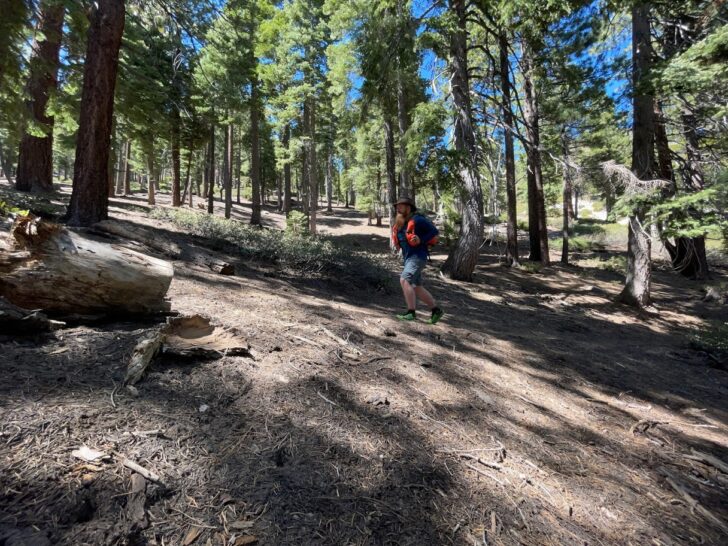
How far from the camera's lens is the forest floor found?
178cm

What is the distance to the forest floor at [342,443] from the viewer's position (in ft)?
5.84

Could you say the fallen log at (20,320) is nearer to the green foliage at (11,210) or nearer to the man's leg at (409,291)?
the green foliage at (11,210)

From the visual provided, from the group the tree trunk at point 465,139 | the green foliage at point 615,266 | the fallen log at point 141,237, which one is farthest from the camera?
the green foliage at point 615,266

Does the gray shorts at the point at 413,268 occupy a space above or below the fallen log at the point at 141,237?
below

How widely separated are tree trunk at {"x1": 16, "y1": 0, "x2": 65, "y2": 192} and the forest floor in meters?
8.20

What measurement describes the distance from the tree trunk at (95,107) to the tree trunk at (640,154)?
1099cm

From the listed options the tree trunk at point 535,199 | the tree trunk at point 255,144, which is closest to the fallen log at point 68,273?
the tree trunk at point 535,199

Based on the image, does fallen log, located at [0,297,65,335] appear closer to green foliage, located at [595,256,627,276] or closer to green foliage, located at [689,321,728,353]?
green foliage, located at [689,321,728,353]

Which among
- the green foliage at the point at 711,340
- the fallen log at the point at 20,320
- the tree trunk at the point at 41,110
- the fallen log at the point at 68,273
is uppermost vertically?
the tree trunk at the point at 41,110

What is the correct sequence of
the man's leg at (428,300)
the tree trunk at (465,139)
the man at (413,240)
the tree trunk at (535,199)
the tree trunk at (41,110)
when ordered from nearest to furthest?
1. the man at (413,240)
2. the man's leg at (428,300)
3. the tree trunk at (41,110)
4. the tree trunk at (465,139)
5. the tree trunk at (535,199)

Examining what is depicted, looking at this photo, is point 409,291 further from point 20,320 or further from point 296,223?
point 296,223

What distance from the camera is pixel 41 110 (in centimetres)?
1170

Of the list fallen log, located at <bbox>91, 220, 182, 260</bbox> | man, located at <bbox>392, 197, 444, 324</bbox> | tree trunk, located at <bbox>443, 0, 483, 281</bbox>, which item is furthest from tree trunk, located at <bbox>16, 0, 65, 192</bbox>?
tree trunk, located at <bbox>443, 0, 483, 281</bbox>

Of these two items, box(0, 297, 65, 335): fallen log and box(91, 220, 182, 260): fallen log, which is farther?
box(91, 220, 182, 260): fallen log
